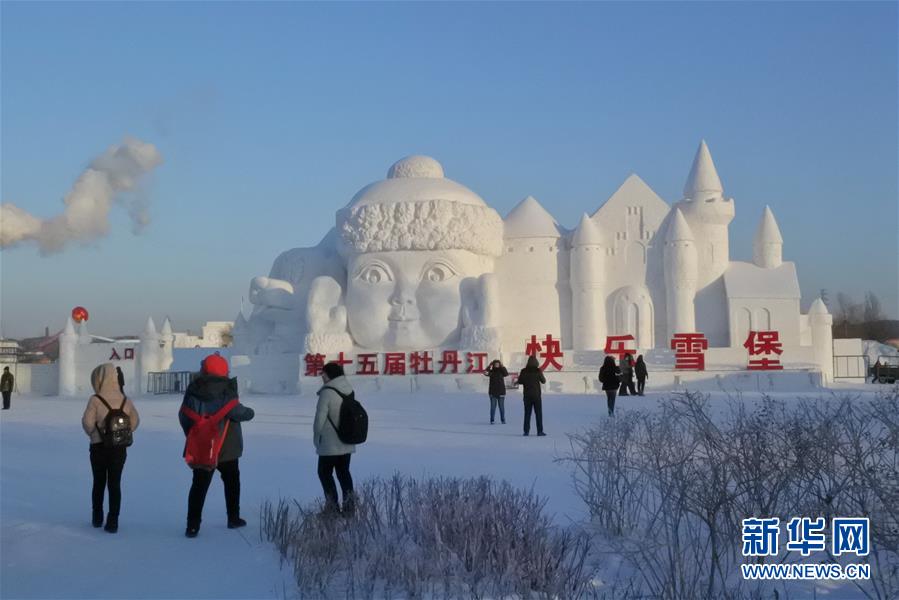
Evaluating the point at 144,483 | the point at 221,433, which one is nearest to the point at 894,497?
the point at 221,433

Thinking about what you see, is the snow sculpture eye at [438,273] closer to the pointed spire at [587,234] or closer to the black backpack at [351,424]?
the pointed spire at [587,234]

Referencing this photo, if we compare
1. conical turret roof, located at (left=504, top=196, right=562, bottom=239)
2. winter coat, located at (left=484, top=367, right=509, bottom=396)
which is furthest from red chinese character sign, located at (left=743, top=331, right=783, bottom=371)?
winter coat, located at (left=484, top=367, right=509, bottom=396)

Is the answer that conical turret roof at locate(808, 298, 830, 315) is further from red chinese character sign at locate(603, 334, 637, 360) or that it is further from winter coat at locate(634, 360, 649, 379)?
winter coat at locate(634, 360, 649, 379)

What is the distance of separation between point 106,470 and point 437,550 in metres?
2.92

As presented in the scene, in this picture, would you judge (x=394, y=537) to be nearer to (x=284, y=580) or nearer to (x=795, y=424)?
(x=284, y=580)

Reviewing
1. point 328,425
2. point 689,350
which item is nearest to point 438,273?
point 689,350

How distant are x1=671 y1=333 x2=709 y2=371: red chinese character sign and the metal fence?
55.1ft

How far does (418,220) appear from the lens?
2655 centimetres

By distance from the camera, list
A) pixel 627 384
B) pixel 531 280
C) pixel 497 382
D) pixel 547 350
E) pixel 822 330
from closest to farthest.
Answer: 1. pixel 497 382
2. pixel 627 384
3. pixel 547 350
4. pixel 822 330
5. pixel 531 280

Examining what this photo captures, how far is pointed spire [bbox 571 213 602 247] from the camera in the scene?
27.8 meters

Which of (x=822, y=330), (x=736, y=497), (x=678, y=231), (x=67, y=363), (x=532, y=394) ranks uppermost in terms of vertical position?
(x=678, y=231)

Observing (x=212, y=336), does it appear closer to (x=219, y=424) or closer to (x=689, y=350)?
(x=689, y=350)

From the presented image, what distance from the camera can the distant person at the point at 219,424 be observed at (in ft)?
22.1

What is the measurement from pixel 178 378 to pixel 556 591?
28501 mm
